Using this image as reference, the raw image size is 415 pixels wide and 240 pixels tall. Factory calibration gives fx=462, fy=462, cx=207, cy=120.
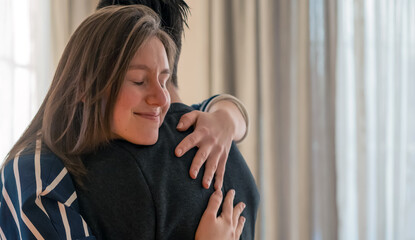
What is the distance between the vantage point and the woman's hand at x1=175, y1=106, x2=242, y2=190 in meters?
1.05

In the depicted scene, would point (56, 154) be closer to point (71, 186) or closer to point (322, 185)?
point (71, 186)

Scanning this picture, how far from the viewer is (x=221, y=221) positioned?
1053 millimetres

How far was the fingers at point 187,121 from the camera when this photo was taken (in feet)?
3.67

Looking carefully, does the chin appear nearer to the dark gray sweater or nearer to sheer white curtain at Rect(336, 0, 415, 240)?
the dark gray sweater

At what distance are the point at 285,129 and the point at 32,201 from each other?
2004 millimetres

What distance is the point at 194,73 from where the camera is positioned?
9.33ft

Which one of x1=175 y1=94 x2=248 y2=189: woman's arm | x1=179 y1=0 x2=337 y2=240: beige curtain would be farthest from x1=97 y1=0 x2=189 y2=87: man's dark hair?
x1=179 y1=0 x2=337 y2=240: beige curtain

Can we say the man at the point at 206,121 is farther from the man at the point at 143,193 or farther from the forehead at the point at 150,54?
the forehead at the point at 150,54

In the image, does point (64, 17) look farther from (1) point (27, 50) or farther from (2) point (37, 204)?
(2) point (37, 204)

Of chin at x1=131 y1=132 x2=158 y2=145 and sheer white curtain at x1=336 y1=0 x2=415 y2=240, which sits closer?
chin at x1=131 y1=132 x2=158 y2=145

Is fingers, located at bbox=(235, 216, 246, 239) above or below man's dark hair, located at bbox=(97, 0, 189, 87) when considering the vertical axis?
below

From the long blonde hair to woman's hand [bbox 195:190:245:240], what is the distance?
10.9 inches

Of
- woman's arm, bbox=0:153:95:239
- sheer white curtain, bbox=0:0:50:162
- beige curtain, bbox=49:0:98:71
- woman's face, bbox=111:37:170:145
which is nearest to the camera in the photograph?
woman's arm, bbox=0:153:95:239

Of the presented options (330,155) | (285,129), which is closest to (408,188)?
(330,155)
